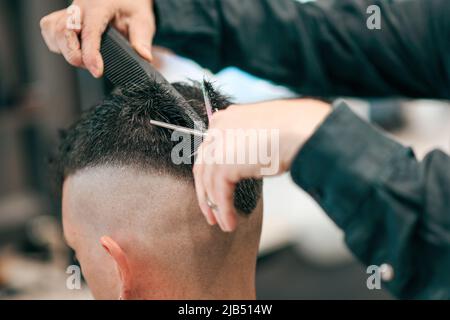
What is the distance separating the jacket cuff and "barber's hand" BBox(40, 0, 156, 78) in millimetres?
396

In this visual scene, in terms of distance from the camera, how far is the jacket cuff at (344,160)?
0.75m

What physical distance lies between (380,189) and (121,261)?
47 centimetres

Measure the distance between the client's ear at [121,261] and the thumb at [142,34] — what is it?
0.33 metres

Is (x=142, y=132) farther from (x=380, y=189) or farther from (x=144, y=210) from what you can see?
(x=380, y=189)

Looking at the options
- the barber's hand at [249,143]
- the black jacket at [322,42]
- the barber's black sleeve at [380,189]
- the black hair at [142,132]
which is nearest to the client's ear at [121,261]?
the black hair at [142,132]

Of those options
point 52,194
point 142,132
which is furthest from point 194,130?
point 52,194

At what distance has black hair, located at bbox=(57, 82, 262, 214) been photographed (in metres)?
0.95

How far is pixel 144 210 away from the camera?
38.0 inches

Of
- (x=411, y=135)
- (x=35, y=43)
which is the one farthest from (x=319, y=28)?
(x=411, y=135)

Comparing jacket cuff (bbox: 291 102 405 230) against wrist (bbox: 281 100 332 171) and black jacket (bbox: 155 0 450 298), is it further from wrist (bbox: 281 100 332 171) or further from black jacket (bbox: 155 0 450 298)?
black jacket (bbox: 155 0 450 298)

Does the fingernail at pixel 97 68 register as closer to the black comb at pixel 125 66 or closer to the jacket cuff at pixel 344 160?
the black comb at pixel 125 66
